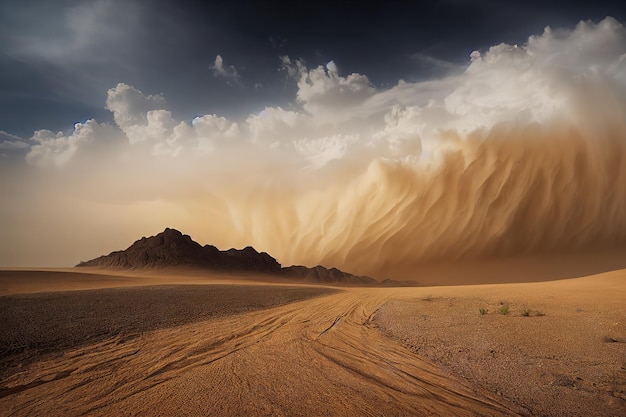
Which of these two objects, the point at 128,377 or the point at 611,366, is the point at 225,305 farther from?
the point at 611,366

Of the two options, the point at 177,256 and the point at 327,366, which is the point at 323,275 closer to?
the point at 177,256

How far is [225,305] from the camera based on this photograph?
15000 mm

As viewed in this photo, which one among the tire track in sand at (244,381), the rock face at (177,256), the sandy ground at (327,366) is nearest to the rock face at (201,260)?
the rock face at (177,256)

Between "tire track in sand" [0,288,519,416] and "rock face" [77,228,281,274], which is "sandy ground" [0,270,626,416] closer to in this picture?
"tire track in sand" [0,288,519,416]

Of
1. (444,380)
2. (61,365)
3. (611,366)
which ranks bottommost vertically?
(61,365)

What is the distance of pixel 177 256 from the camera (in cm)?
6091

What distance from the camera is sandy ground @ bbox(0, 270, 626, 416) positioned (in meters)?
4.68

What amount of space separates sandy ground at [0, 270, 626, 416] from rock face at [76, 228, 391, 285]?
52.9 m

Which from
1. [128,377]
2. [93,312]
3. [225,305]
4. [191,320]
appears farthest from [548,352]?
[93,312]

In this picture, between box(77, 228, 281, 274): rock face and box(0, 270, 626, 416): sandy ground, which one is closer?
box(0, 270, 626, 416): sandy ground

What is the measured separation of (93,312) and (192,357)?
7411 millimetres

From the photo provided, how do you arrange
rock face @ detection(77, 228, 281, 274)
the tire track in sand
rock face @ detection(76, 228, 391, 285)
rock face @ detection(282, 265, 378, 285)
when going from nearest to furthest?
the tire track in sand
rock face @ detection(77, 228, 281, 274)
rock face @ detection(76, 228, 391, 285)
rock face @ detection(282, 265, 378, 285)

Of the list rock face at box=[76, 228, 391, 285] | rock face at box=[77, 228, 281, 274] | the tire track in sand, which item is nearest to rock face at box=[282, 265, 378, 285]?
rock face at box=[76, 228, 391, 285]

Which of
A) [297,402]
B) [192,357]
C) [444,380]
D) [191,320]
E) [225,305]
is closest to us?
[297,402]
